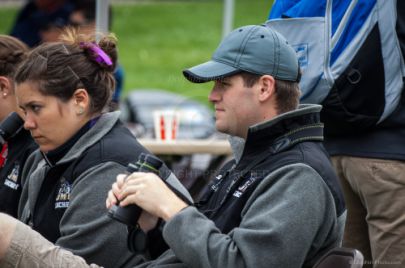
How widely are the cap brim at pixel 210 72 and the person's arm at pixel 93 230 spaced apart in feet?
1.86

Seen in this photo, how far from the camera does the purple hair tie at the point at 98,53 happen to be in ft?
11.8

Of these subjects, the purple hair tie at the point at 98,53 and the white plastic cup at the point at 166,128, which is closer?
the purple hair tie at the point at 98,53

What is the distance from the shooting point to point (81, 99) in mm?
3547

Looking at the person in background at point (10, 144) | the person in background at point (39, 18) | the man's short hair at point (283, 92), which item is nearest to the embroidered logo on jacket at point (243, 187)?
the man's short hair at point (283, 92)

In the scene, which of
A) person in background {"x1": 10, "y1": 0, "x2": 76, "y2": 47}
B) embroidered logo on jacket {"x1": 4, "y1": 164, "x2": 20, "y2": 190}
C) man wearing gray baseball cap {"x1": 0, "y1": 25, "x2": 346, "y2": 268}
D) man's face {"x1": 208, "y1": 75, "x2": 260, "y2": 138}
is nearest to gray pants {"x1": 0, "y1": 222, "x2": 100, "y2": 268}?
man wearing gray baseball cap {"x1": 0, "y1": 25, "x2": 346, "y2": 268}

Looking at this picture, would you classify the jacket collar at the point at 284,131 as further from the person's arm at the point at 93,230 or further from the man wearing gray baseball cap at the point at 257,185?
the person's arm at the point at 93,230

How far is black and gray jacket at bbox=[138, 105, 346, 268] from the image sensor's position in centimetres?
277

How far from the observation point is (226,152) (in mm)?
6164

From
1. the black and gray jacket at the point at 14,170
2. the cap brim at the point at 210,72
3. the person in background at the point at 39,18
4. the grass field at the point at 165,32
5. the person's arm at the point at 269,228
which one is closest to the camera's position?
the person's arm at the point at 269,228

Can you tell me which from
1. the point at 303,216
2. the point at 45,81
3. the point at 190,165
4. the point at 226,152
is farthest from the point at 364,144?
the point at 190,165

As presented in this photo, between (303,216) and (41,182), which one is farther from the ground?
(303,216)

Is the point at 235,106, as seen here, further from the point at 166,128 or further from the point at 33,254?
the point at 166,128

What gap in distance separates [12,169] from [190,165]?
8.54 ft

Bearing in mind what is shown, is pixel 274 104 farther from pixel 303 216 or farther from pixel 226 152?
pixel 226 152
